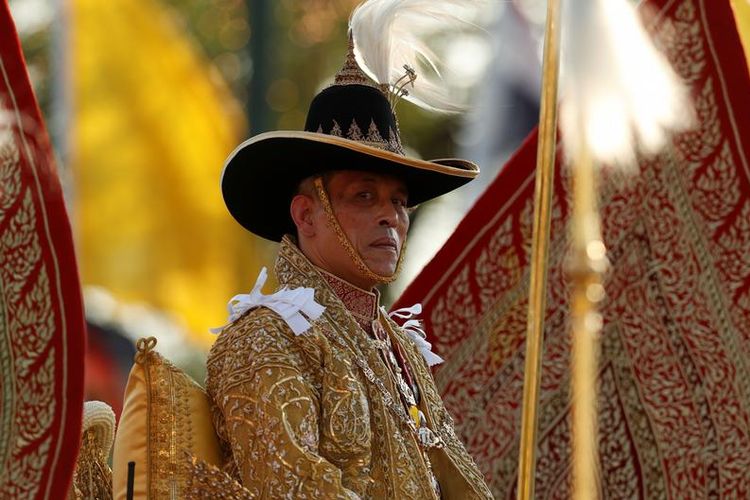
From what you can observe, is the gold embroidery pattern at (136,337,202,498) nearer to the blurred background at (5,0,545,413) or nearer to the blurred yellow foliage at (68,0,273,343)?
the blurred background at (5,0,545,413)

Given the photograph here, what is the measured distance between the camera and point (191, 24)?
13055 mm

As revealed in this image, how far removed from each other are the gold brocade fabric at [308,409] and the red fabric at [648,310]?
1.59 m

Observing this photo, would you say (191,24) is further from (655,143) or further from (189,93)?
(655,143)

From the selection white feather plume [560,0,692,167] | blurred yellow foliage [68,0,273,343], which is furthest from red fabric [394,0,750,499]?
blurred yellow foliage [68,0,273,343]

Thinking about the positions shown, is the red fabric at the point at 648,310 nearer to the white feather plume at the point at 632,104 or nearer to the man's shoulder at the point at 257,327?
the white feather plume at the point at 632,104

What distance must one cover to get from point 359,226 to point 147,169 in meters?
5.23

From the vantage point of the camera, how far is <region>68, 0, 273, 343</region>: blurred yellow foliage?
8930 millimetres

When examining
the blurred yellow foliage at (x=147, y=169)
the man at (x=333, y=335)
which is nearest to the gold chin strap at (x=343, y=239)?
the man at (x=333, y=335)

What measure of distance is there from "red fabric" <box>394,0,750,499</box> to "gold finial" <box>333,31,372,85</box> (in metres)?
1.52

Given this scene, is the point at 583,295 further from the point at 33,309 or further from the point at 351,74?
the point at 33,309

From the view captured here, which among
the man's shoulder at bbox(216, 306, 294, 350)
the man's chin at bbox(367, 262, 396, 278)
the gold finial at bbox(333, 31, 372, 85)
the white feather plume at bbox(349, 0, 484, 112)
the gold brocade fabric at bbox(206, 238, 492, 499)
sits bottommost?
the gold brocade fabric at bbox(206, 238, 492, 499)

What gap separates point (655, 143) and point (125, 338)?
4635 mm

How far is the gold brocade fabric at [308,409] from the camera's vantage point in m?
3.65

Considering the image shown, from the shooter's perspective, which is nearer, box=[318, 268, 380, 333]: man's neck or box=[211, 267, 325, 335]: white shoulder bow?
box=[211, 267, 325, 335]: white shoulder bow
